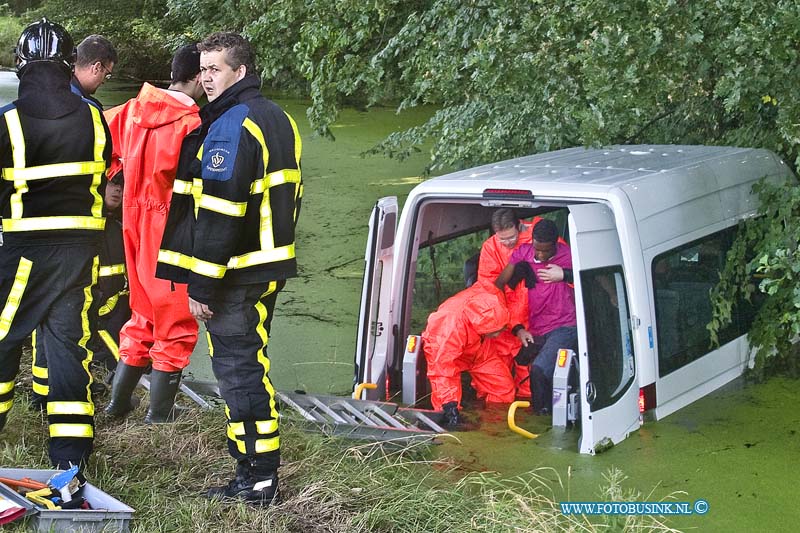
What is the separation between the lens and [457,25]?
744 cm

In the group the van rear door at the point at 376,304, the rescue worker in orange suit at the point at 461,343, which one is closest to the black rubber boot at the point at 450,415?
the rescue worker in orange suit at the point at 461,343

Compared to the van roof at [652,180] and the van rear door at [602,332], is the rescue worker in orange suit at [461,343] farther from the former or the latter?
the van rear door at [602,332]

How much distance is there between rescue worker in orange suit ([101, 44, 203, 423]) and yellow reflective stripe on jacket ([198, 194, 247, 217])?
3.59 feet

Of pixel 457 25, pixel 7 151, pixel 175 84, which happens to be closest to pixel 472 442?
pixel 175 84

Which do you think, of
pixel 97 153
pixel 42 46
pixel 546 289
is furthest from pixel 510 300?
pixel 42 46

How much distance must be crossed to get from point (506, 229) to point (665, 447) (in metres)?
1.49

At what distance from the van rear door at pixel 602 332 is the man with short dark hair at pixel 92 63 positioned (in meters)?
2.33

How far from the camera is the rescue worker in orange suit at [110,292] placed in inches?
225

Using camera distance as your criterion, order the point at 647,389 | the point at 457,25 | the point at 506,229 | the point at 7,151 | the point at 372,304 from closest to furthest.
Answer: the point at 7,151, the point at 647,389, the point at 372,304, the point at 506,229, the point at 457,25

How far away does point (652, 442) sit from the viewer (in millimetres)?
5453

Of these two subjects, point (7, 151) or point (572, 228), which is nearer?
point (7, 151)

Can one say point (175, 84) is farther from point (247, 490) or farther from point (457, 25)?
point (457, 25)

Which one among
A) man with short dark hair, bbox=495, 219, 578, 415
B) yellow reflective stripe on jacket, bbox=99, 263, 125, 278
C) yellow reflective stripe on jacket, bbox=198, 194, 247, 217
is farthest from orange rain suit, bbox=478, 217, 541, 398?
yellow reflective stripe on jacket, bbox=198, 194, 247, 217

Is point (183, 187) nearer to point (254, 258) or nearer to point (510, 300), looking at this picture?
point (254, 258)
